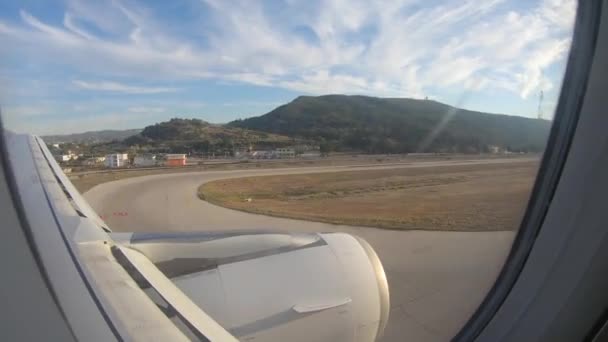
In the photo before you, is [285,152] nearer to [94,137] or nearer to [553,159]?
[94,137]

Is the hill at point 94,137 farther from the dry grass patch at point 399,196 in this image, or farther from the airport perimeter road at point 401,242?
the dry grass patch at point 399,196

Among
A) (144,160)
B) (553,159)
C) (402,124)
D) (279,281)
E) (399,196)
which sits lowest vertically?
(279,281)

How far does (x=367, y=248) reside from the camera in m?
2.42

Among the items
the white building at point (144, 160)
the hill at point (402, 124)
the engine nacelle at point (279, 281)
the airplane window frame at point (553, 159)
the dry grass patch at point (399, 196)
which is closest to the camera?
the airplane window frame at point (553, 159)

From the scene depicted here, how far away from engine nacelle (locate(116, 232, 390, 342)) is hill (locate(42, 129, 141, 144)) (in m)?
0.77

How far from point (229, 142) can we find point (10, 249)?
1.34 m

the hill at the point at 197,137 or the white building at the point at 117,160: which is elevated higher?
the hill at the point at 197,137

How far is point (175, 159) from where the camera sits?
84.0 inches

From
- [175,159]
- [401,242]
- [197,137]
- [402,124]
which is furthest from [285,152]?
[401,242]

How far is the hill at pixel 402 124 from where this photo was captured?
4.57 ft

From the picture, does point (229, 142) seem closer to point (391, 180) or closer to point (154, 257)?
point (154, 257)

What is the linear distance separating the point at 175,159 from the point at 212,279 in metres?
0.66

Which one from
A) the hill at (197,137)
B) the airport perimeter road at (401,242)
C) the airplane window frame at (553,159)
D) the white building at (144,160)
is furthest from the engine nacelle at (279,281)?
the airplane window frame at (553,159)

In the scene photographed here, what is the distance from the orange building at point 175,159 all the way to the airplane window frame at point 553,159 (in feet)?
5.03
